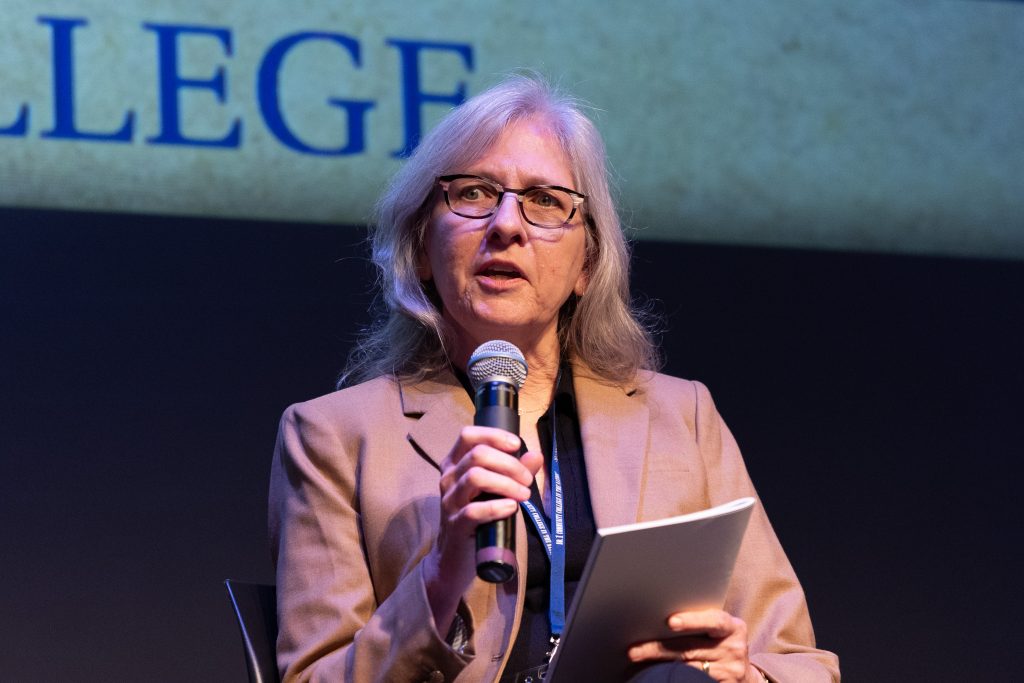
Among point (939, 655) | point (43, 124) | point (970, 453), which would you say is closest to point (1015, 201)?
point (970, 453)

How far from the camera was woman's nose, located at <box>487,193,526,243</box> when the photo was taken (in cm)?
208

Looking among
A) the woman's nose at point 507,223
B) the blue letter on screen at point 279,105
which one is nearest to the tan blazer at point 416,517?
the woman's nose at point 507,223

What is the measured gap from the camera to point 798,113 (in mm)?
3430

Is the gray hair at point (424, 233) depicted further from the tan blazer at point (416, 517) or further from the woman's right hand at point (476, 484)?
the woman's right hand at point (476, 484)

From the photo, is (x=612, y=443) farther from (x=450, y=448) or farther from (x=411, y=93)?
(x=411, y=93)

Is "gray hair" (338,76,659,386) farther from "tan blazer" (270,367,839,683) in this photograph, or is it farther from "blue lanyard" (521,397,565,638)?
"blue lanyard" (521,397,565,638)

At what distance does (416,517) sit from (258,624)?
30 cm

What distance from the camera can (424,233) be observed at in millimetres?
2281

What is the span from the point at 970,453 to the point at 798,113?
106 centimetres

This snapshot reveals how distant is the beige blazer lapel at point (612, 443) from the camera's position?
6.64ft

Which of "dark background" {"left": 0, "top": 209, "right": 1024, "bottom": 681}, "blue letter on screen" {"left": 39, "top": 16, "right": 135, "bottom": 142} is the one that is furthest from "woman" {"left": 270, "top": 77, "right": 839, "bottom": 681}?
"blue letter on screen" {"left": 39, "top": 16, "right": 135, "bottom": 142}

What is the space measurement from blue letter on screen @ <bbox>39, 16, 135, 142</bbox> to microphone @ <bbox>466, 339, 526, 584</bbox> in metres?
1.72

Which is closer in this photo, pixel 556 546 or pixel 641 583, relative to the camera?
pixel 641 583

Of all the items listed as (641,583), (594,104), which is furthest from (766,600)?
(594,104)
